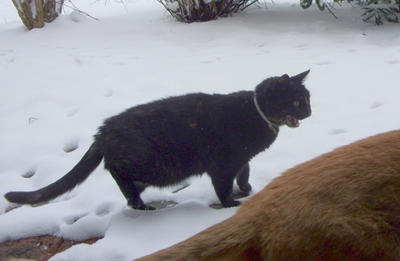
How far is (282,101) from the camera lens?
2650mm

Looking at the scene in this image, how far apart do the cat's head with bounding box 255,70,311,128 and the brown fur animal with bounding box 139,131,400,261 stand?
1470 millimetres

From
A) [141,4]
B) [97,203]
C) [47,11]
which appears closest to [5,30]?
[47,11]

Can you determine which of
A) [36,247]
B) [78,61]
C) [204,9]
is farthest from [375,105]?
[204,9]

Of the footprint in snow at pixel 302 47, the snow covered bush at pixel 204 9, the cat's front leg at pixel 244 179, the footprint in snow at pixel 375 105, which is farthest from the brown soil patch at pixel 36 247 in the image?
the snow covered bush at pixel 204 9

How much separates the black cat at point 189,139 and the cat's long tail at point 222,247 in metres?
1.29

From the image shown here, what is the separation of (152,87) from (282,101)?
207 cm

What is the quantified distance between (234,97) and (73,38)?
15.9 feet

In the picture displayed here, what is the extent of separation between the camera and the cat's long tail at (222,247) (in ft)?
3.41

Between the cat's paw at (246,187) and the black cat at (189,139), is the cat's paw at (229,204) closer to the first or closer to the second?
the black cat at (189,139)

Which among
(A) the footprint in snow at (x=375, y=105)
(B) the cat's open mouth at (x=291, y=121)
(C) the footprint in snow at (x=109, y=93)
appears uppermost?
(B) the cat's open mouth at (x=291, y=121)

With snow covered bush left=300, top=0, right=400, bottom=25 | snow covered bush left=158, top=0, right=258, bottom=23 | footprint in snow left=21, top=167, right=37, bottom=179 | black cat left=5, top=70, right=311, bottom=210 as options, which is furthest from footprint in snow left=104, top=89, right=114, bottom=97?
snow covered bush left=300, top=0, right=400, bottom=25

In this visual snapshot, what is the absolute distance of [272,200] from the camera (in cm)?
113

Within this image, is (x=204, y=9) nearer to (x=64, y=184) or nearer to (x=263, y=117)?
(x=263, y=117)

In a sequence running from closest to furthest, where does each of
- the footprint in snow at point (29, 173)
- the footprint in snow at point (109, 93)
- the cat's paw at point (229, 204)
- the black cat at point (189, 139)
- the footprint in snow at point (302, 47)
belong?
the black cat at point (189, 139) < the cat's paw at point (229, 204) < the footprint in snow at point (29, 173) < the footprint in snow at point (109, 93) < the footprint in snow at point (302, 47)
